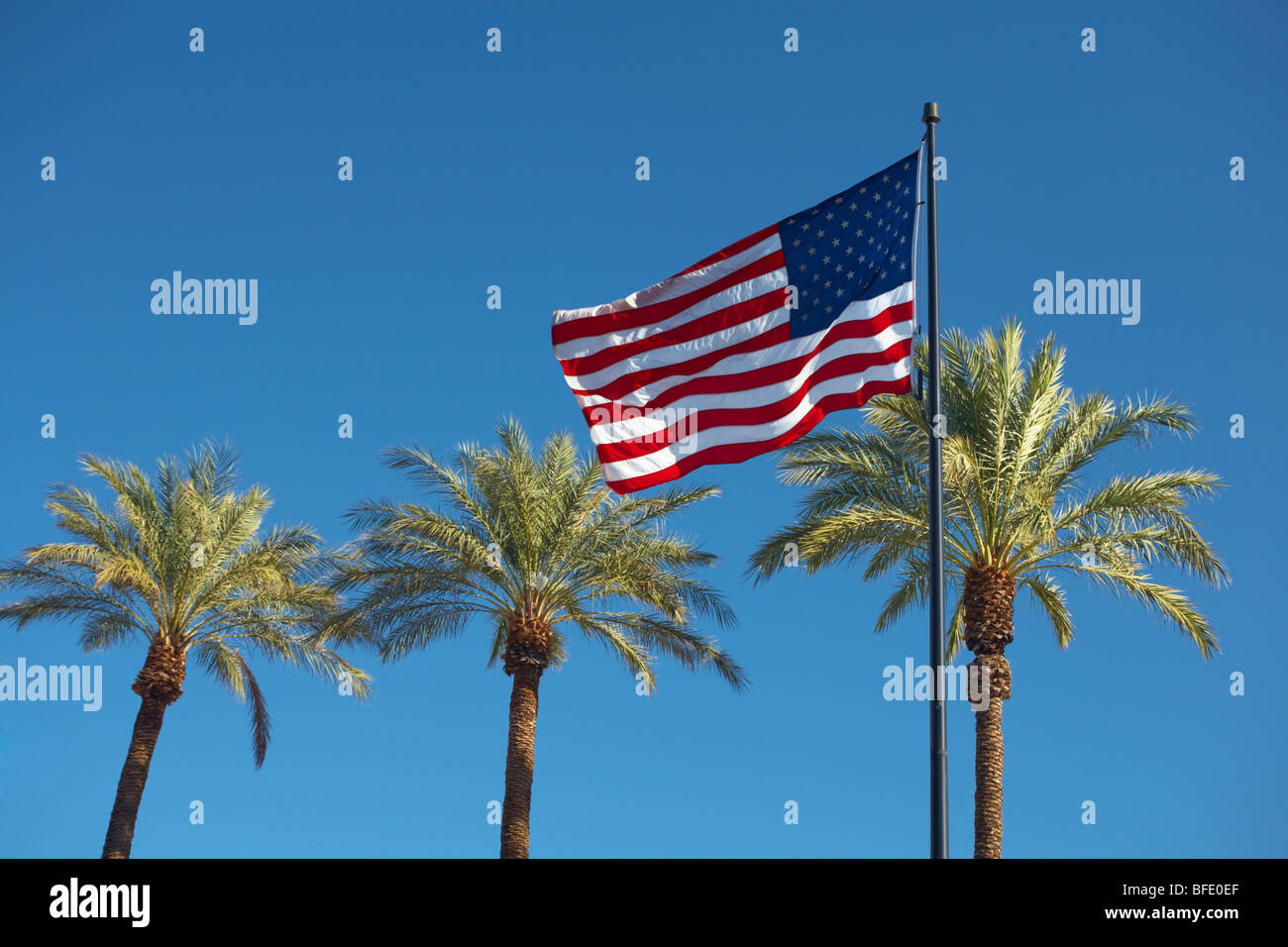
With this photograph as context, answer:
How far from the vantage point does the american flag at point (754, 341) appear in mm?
13320

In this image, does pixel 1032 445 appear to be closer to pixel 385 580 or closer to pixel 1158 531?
pixel 1158 531

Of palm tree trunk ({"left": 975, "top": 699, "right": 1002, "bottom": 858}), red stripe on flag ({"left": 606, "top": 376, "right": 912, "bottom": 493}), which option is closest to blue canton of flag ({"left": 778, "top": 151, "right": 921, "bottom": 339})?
red stripe on flag ({"left": 606, "top": 376, "right": 912, "bottom": 493})

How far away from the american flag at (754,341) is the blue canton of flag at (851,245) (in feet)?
0.04

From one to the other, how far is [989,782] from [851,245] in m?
11.3

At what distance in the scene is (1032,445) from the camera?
73.5 ft

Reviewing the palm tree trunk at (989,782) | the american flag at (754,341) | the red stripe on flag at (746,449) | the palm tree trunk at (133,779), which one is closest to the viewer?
the red stripe on flag at (746,449)

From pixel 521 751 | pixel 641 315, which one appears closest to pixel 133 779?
pixel 521 751

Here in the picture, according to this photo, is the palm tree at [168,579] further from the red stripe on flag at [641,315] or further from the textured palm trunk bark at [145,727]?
the red stripe on flag at [641,315]

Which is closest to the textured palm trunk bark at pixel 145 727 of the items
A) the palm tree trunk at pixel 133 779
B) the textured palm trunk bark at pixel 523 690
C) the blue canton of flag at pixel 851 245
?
the palm tree trunk at pixel 133 779

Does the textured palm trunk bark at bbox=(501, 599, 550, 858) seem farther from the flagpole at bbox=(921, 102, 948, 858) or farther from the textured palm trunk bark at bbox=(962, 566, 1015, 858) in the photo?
the flagpole at bbox=(921, 102, 948, 858)
